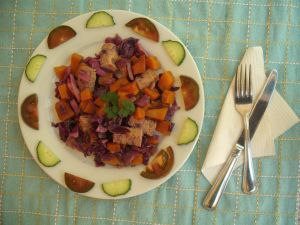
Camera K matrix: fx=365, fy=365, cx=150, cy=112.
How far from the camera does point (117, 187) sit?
4.20 feet

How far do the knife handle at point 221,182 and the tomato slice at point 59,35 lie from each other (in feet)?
2.31

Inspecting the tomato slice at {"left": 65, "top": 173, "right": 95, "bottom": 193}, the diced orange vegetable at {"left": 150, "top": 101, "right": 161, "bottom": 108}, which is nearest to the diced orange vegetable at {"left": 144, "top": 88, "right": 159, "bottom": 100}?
the diced orange vegetable at {"left": 150, "top": 101, "right": 161, "bottom": 108}

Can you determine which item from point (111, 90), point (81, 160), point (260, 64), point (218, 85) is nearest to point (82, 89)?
point (111, 90)

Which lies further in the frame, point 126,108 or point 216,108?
point 216,108

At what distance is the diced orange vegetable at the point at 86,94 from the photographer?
4.11 feet

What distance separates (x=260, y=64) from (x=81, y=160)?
0.73 m

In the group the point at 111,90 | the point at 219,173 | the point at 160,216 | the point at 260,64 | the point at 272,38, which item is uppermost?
the point at 272,38

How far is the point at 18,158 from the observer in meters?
1.38

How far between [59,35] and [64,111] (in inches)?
10.6

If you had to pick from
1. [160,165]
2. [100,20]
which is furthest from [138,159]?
[100,20]

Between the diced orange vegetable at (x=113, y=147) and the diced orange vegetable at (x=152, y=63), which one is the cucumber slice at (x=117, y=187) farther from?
the diced orange vegetable at (x=152, y=63)

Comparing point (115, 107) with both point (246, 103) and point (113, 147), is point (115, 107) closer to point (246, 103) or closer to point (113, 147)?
point (113, 147)

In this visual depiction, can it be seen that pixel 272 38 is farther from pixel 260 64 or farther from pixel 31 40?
pixel 31 40

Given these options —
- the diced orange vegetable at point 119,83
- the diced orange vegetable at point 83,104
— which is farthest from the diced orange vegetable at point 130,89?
the diced orange vegetable at point 83,104
